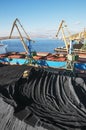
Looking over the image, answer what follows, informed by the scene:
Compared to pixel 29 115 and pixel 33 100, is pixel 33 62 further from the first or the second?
pixel 29 115

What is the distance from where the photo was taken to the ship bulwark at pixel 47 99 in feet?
27.6

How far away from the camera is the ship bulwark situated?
8422mm

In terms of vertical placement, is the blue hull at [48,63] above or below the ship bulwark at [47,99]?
above

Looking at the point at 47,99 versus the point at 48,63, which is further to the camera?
the point at 48,63

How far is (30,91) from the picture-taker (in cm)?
1195

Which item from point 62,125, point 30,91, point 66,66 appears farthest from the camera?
point 66,66

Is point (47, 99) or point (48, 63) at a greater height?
point (48, 63)

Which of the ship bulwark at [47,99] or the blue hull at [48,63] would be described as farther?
the blue hull at [48,63]

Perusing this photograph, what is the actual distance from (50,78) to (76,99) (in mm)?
4019


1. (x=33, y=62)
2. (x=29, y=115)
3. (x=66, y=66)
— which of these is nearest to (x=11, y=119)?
(x=29, y=115)

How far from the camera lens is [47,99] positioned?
10.9 m

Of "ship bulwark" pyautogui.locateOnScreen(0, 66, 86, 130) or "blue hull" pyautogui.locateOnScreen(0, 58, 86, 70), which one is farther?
"blue hull" pyautogui.locateOnScreen(0, 58, 86, 70)

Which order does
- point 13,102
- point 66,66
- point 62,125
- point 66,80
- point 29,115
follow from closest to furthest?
point 62,125 < point 29,115 < point 13,102 < point 66,80 < point 66,66

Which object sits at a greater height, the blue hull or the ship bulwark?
the blue hull
